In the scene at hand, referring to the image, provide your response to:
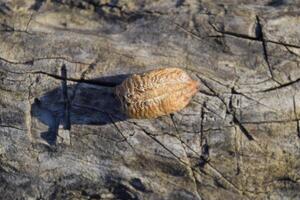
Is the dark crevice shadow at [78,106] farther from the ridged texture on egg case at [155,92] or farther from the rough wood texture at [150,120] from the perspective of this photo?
the ridged texture on egg case at [155,92]

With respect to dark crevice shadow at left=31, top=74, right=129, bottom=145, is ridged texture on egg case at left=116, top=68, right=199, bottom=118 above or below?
above

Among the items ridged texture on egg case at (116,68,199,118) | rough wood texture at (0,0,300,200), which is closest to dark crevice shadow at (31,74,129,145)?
rough wood texture at (0,0,300,200)

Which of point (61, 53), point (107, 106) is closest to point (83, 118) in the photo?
point (107, 106)

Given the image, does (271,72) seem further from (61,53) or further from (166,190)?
(61,53)

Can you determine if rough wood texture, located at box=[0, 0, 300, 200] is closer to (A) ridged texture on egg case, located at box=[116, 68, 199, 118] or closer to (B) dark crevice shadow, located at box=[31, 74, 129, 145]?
(B) dark crevice shadow, located at box=[31, 74, 129, 145]

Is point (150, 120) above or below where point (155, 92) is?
below

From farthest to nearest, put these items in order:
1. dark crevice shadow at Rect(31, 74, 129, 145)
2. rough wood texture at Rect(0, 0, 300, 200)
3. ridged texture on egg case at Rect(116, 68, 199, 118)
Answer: dark crevice shadow at Rect(31, 74, 129, 145) < rough wood texture at Rect(0, 0, 300, 200) < ridged texture on egg case at Rect(116, 68, 199, 118)

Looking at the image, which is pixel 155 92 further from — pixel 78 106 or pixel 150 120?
pixel 78 106

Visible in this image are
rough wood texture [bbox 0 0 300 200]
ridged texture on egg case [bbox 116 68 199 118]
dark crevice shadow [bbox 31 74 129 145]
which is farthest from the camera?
dark crevice shadow [bbox 31 74 129 145]

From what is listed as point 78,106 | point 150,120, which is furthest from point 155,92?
point 78,106
